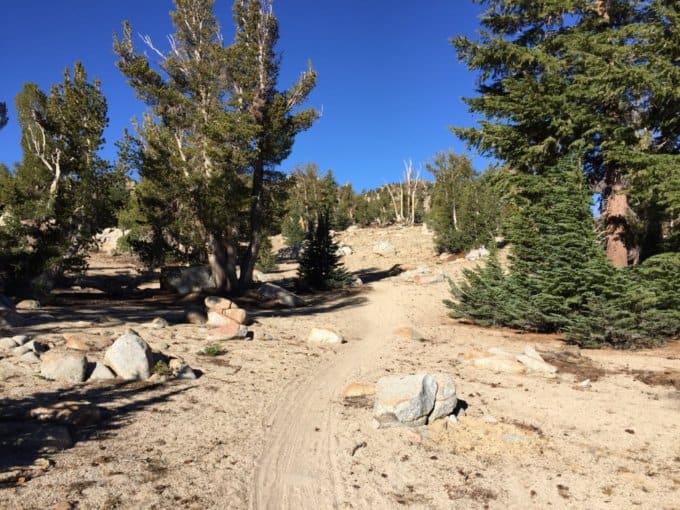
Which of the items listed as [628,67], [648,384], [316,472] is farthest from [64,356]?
[628,67]

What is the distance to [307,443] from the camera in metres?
5.61

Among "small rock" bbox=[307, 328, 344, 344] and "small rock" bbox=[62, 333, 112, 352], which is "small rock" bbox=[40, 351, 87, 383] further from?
"small rock" bbox=[307, 328, 344, 344]

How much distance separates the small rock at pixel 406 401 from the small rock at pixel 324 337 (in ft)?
19.3

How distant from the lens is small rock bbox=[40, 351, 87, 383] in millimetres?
7117

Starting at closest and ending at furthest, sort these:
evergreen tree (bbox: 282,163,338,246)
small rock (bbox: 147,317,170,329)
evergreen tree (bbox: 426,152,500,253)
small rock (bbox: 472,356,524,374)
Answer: small rock (bbox: 472,356,524,374)
small rock (bbox: 147,317,170,329)
evergreen tree (bbox: 426,152,500,253)
evergreen tree (bbox: 282,163,338,246)

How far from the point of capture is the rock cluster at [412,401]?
5980 millimetres

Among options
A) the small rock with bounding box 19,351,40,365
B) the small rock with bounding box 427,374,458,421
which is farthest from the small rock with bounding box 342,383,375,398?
the small rock with bounding box 19,351,40,365

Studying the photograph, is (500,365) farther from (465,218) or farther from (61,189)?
(465,218)

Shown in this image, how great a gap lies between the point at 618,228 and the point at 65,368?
15.4 m

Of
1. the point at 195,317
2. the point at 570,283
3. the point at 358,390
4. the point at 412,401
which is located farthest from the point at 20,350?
the point at 570,283

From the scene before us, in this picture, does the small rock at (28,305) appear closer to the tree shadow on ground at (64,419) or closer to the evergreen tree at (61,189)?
the evergreen tree at (61,189)

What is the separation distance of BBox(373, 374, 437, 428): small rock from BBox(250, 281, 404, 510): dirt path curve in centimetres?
72

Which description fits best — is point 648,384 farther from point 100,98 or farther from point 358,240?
point 358,240

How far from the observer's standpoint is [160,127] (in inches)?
818
